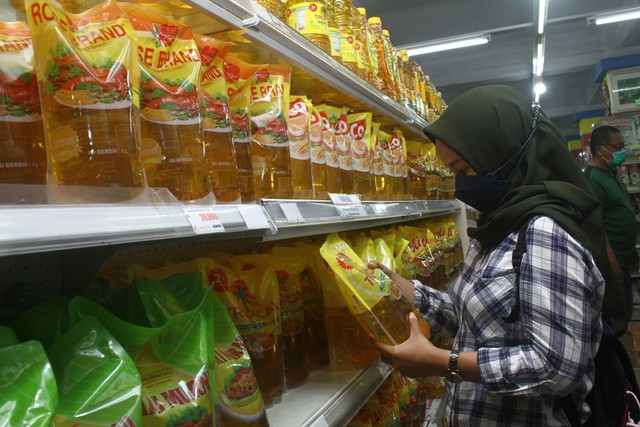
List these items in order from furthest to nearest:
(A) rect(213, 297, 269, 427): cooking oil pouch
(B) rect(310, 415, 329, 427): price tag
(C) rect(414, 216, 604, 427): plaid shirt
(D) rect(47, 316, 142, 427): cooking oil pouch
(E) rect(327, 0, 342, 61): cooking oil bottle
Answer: (E) rect(327, 0, 342, 61): cooking oil bottle → (C) rect(414, 216, 604, 427): plaid shirt → (B) rect(310, 415, 329, 427): price tag → (A) rect(213, 297, 269, 427): cooking oil pouch → (D) rect(47, 316, 142, 427): cooking oil pouch

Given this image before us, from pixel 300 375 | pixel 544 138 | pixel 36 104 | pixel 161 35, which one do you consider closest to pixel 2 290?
pixel 36 104

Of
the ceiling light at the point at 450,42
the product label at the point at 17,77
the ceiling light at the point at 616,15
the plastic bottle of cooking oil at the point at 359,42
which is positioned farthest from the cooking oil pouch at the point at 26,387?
the ceiling light at the point at 616,15

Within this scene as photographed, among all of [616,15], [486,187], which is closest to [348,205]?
[486,187]

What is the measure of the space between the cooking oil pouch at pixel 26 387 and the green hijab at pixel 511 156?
1.29 m

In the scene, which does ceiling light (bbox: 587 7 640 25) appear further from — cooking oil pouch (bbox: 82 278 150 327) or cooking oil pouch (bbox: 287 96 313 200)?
cooking oil pouch (bbox: 82 278 150 327)

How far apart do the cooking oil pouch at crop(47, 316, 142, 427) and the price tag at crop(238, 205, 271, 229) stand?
31cm

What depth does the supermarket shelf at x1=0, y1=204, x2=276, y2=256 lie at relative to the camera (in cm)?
55

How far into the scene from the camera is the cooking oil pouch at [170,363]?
817mm

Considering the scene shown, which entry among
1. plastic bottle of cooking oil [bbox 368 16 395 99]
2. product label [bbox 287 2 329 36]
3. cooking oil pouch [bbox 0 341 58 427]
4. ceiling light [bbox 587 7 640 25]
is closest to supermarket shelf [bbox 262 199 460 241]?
cooking oil pouch [bbox 0 341 58 427]

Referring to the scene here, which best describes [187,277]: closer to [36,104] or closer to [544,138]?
[36,104]

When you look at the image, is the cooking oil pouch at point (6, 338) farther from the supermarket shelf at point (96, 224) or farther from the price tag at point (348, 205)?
the price tag at point (348, 205)

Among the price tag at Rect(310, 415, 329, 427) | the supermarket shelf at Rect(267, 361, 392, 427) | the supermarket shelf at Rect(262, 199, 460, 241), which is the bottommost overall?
the supermarket shelf at Rect(267, 361, 392, 427)

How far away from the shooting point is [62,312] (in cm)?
86

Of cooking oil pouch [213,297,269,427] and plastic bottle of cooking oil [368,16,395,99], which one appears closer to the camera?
cooking oil pouch [213,297,269,427]
